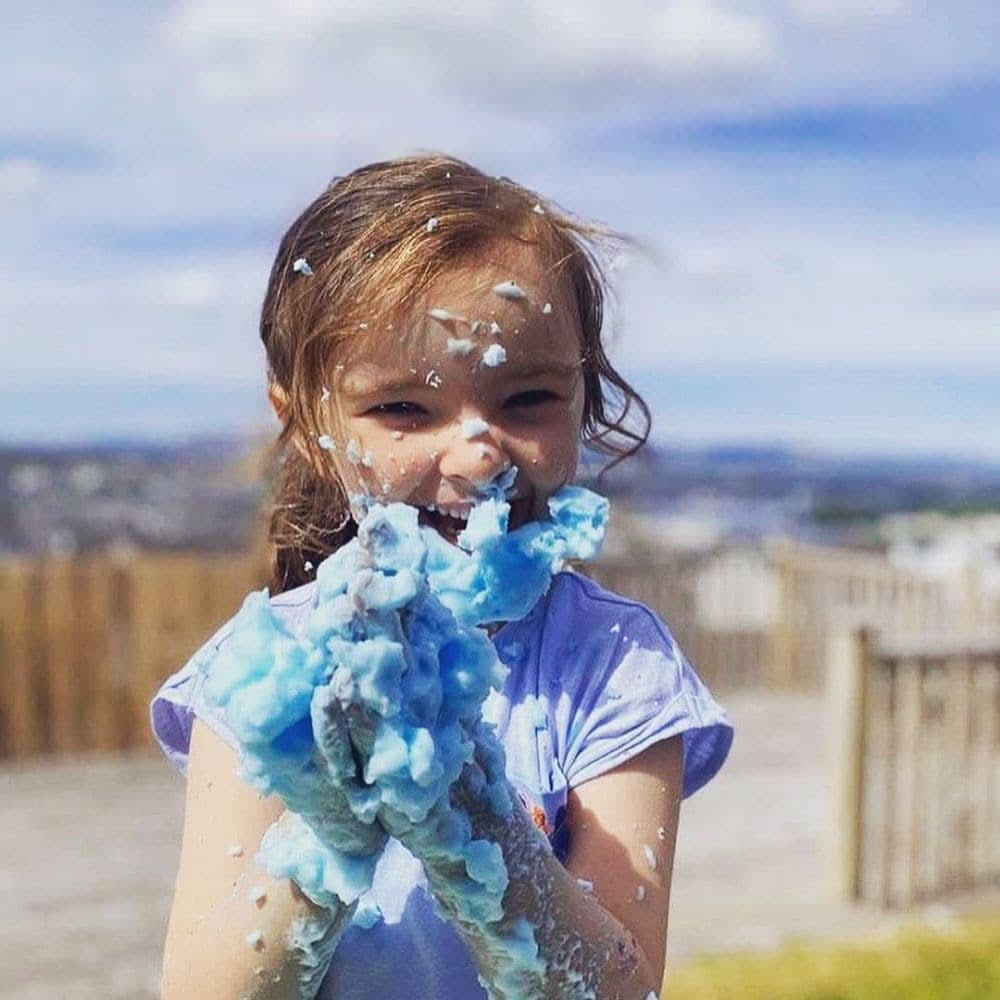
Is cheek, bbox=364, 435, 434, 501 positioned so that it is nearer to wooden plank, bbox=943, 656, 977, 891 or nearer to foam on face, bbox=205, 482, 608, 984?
foam on face, bbox=205, 482, 608, 984

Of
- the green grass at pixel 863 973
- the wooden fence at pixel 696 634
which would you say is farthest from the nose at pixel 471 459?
the wooden fence at pixel 696 634

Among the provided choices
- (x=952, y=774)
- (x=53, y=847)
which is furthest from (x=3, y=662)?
(x=952, y=774)

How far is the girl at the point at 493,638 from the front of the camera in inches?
44.2

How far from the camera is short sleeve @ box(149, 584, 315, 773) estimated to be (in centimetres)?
119

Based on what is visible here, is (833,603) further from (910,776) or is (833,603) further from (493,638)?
(493,638)

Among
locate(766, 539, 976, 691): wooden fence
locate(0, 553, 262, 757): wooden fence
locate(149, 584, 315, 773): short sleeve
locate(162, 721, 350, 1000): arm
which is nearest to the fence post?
locate(766, 539, 976, 691): wooden fence

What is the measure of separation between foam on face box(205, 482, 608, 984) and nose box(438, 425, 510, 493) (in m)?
0.12

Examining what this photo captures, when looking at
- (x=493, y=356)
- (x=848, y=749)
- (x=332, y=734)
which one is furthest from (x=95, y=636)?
(x=332, y=734)

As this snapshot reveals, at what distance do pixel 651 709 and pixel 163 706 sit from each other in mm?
417

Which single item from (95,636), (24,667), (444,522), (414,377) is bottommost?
(24,667)

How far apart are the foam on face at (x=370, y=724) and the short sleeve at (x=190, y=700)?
0.51 feet

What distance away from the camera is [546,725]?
1.22m

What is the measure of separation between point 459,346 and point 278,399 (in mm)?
265

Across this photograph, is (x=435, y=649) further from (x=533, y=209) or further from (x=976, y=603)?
(x=976, y=603)
